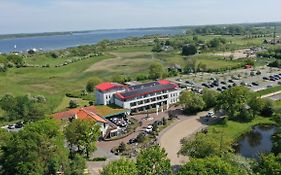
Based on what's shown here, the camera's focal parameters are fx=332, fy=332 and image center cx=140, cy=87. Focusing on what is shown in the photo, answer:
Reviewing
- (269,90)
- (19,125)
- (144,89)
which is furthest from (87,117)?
(269,90)

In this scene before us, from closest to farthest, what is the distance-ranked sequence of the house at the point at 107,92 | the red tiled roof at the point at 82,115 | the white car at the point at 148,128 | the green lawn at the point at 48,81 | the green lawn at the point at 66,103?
the red tiled roof at the point at 82,115, the white car at the point at 148,128, the house at the point at 107,92, the green lawn at the point at 66,103, the green lawn at the point at 48,81

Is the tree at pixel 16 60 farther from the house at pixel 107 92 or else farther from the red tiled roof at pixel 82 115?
the red tiled roof at pixel 82 115

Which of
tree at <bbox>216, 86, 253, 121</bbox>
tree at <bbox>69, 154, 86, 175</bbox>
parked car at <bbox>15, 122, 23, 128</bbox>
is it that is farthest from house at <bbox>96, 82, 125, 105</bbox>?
tree at <bbox>69, 154, 86, 175</bbox>

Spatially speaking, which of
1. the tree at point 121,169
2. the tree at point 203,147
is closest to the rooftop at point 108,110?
the tree at point 203,147

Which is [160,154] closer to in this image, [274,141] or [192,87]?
[274,141]

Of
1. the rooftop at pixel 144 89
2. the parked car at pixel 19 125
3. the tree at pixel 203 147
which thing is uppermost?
the rooftop at pixel 144 89

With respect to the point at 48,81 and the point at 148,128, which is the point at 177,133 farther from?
the point at 48,81
